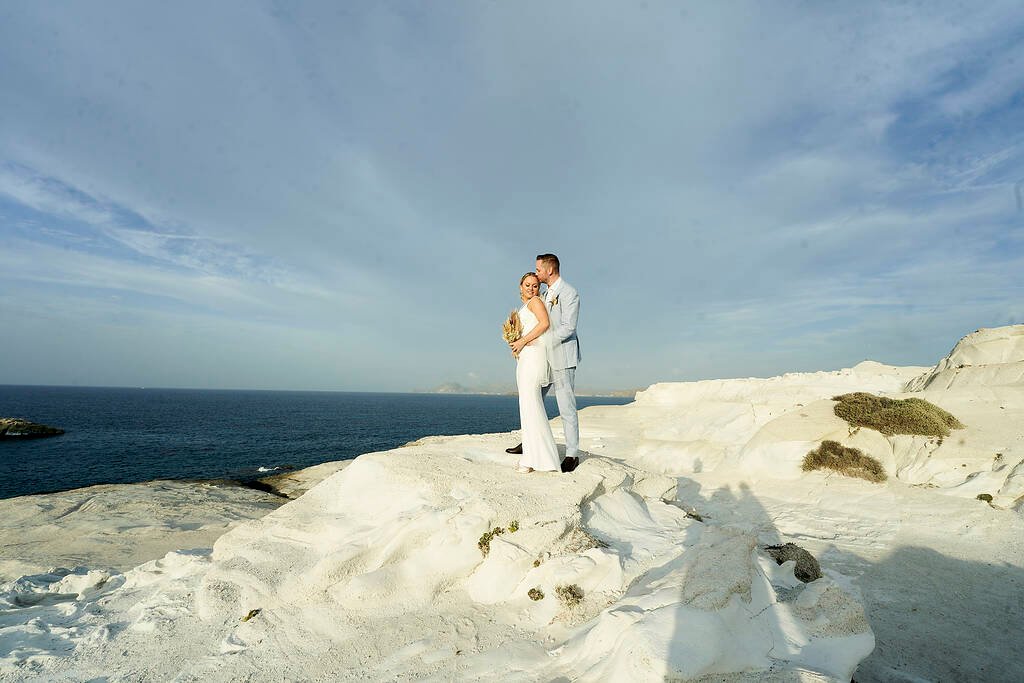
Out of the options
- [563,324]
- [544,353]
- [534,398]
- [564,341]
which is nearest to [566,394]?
[534,398]

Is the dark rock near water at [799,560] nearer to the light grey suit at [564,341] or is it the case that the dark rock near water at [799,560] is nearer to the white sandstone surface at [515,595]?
the white sandstone surface at [515,595]

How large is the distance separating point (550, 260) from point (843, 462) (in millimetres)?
14074

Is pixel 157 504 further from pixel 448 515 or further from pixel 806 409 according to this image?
pixel 806 409

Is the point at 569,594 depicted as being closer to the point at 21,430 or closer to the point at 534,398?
the point at 534,398

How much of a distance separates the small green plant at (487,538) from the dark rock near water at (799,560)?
4.76 m

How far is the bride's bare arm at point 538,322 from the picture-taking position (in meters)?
7.44

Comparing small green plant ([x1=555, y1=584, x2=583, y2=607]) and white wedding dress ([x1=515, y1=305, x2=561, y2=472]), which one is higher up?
white wedding dress ([x1=515, y1=305, x2=561, y2=472])

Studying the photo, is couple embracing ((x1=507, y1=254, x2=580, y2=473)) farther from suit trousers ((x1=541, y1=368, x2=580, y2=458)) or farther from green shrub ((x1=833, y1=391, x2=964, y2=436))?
green shrub ((x1=833, y1=391, x2=964, y2=436))

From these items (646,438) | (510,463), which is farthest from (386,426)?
(510,463)

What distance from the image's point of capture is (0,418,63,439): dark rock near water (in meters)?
53.9

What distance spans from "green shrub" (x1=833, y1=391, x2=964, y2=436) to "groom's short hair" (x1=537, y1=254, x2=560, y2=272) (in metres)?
15.3

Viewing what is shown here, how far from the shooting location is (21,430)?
55.0 metres

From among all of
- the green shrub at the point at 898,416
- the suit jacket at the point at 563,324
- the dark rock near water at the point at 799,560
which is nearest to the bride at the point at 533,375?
the suit jacket at the point at 563,324

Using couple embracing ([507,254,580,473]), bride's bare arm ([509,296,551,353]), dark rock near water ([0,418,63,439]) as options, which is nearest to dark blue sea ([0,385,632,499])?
dark rock near water ([0,418,63,439])
